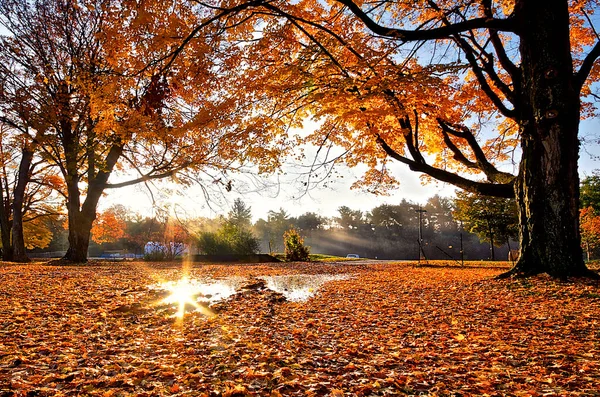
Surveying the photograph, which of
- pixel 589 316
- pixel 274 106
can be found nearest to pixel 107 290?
pixel 274 106

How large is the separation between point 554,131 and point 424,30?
3.15m

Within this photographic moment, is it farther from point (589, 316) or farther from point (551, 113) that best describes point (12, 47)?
point (589, 316)

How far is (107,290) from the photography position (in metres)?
6.40

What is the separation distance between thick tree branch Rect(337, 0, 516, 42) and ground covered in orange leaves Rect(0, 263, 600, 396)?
4401 millimetres

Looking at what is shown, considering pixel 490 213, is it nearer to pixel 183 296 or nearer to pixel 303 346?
pixel 183 296

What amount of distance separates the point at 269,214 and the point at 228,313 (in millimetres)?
69932

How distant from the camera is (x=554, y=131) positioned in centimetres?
677

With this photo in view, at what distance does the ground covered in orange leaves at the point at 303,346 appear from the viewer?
2430 mm

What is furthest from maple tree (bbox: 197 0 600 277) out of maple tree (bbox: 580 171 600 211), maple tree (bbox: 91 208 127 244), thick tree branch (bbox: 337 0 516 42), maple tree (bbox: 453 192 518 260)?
maple tree (bbox: 580 171 600 211)

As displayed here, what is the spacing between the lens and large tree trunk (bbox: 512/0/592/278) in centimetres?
670

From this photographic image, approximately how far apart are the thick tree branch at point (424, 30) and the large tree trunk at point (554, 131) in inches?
29.5

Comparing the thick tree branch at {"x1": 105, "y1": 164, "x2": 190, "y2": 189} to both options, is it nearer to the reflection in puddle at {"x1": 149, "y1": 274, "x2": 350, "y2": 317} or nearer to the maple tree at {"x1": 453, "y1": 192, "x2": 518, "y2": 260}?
the reflection in puddle at {"x1": 149, "y1": 274, "x2": 350, "y2": 317}

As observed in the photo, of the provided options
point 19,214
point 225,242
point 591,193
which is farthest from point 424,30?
point 591,193

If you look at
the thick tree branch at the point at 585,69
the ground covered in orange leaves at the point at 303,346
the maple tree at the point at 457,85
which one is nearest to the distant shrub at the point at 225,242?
the maple tree at the point at 457,85
